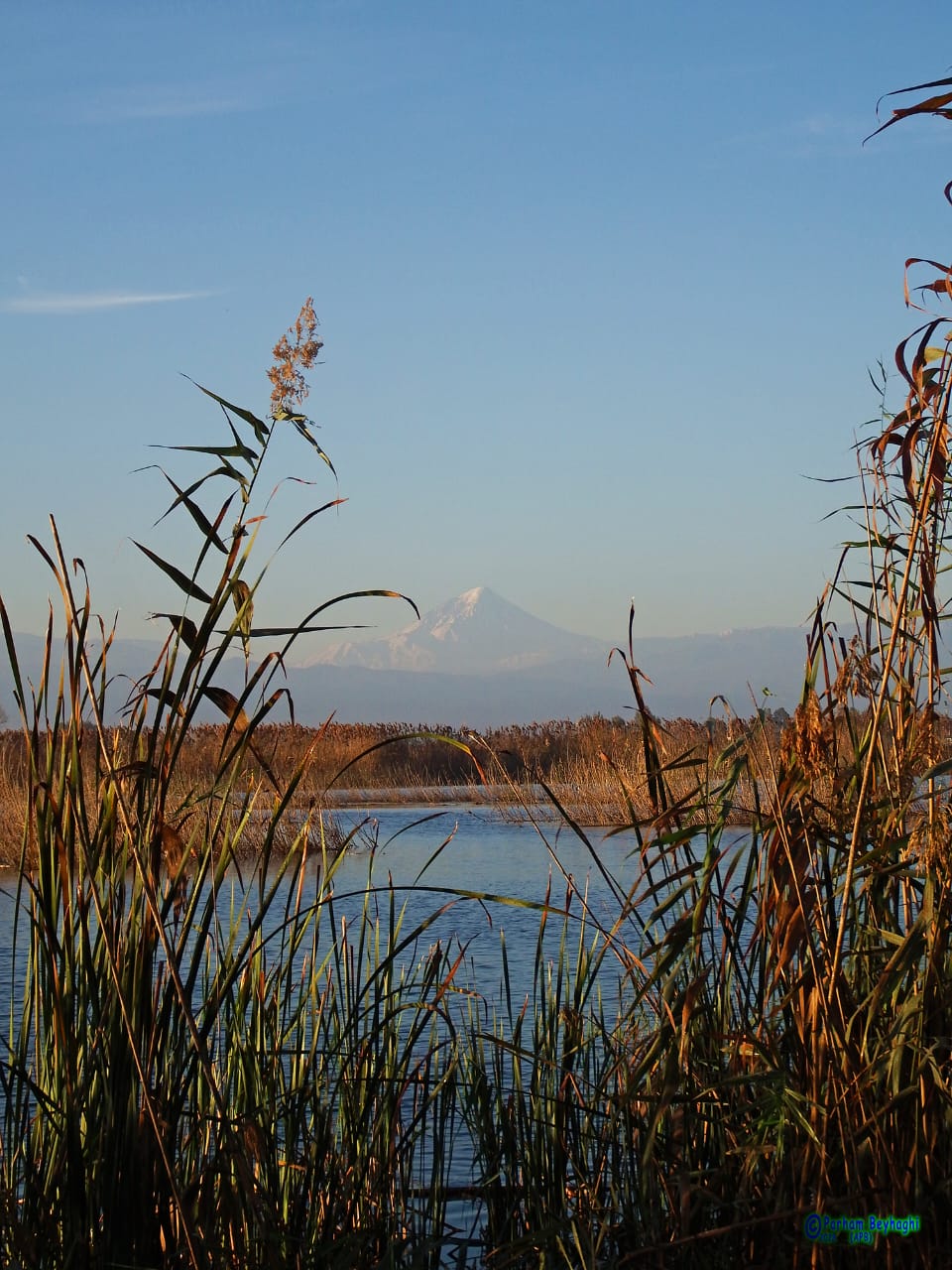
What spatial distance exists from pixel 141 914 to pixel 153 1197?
36cm

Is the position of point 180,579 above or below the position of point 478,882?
above

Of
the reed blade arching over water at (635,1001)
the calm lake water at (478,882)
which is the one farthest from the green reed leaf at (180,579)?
the calm lake water at (478,882)

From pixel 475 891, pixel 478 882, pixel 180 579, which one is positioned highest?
pixel 180 579

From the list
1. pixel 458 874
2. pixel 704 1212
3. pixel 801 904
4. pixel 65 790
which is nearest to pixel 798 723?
pixel 801 904

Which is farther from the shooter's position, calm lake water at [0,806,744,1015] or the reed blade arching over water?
calm lake water at [0,806,744,1015]

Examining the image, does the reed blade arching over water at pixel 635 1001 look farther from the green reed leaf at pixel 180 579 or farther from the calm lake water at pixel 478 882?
the calm lake water at pixel 478 882

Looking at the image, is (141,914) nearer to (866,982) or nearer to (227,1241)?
(227,1241)

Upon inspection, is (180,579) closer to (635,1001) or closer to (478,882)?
(635,1001)

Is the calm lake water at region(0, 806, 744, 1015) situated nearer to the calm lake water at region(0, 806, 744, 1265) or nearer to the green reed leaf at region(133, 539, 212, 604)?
the calm lake water at region(0, 806, 744, 1265)

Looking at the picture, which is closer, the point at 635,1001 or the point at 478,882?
the point at 635,1001

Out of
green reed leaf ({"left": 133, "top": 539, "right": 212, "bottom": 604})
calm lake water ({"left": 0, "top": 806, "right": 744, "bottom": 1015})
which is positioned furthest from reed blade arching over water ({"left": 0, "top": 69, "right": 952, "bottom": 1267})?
calm lake water ({"left": 0, "top": 806, "right": 744, "bottom": 1015})

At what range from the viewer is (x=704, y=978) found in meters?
1.61

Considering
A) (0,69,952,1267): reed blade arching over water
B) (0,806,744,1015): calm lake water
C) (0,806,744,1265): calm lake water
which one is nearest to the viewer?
(0,69,952,1267): reed blade arching over water

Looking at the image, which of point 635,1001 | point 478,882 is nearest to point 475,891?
point 635,1001
